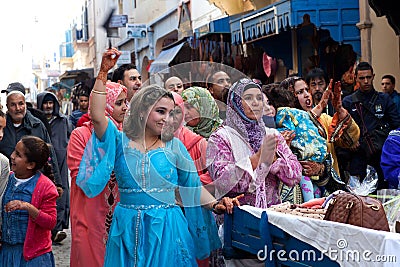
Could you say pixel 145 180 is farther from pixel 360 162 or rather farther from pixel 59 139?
pixel 59 139

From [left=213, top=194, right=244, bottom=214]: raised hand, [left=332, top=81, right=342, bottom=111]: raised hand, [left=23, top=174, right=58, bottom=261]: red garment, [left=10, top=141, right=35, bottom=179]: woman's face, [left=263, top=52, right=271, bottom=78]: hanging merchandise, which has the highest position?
[left=263, top=52, right=271, bottom=78]: hanging merchandise

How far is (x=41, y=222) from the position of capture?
Result: 5.81m

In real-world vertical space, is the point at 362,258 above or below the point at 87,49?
below

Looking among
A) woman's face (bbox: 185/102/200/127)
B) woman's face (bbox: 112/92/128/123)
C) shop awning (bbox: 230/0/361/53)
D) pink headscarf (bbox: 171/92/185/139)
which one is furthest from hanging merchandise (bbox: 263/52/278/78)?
pink headscarf (bbox: 171/92/185/139)

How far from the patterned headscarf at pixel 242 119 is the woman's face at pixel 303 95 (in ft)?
5.80

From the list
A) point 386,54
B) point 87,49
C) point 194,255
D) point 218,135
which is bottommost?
point 194,255

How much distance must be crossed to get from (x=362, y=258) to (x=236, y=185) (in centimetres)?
184

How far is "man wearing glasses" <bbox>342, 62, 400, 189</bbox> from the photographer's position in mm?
8062

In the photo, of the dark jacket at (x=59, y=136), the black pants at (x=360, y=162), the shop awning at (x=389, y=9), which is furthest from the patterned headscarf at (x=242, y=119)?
the dark jacket at (x=59, y=136)

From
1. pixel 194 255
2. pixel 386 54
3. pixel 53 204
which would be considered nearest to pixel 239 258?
pixel 194 255

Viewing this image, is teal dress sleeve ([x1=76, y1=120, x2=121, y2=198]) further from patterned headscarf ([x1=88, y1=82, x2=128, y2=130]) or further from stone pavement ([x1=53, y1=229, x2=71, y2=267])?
stone pavement ([x1=53, y1=229, x2=71, y2=267])

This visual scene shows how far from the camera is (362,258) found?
333cm

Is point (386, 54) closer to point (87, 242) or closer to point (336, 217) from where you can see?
point (87, 242)

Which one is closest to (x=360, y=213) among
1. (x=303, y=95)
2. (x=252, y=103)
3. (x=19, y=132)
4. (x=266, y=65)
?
(x=252, y=103)
